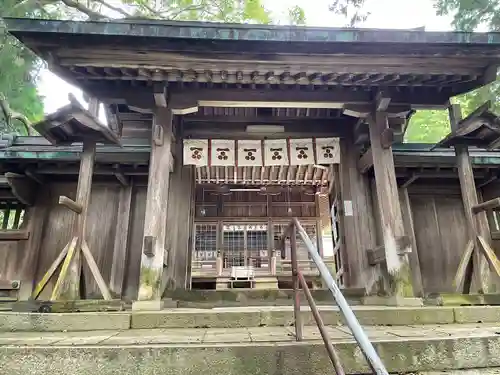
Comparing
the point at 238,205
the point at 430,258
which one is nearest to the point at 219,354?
the point at 430,258

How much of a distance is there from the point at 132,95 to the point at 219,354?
4725 mm

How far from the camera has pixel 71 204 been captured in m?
4.53

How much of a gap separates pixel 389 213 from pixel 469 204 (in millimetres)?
1584

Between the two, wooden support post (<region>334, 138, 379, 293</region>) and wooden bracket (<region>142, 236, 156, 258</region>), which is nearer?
wooden bracket (<region>142, 236, 156, 258</region>)

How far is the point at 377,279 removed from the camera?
20.7ft

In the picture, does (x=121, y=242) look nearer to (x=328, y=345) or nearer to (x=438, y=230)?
(x=328, y=345)

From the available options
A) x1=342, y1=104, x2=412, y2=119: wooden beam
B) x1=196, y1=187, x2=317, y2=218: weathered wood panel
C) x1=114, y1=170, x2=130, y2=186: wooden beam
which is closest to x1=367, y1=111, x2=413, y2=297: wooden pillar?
x1=342, y1=104, x2=412, y2=119: wooden beam

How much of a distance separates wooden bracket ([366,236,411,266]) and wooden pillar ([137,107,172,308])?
3683 millimetres

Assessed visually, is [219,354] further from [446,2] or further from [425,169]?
[446,2]

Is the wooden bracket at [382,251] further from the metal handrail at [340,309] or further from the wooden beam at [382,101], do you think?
the metal handrail at [340,309]

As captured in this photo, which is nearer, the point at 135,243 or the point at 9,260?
the point at 9,260

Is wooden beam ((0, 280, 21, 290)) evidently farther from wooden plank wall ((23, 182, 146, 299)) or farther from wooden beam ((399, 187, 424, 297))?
wooden beam ((399, 187, 424, 297))

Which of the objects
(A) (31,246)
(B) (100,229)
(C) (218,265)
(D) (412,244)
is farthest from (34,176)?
(C) (218,265)

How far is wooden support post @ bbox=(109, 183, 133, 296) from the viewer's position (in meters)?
6.36
